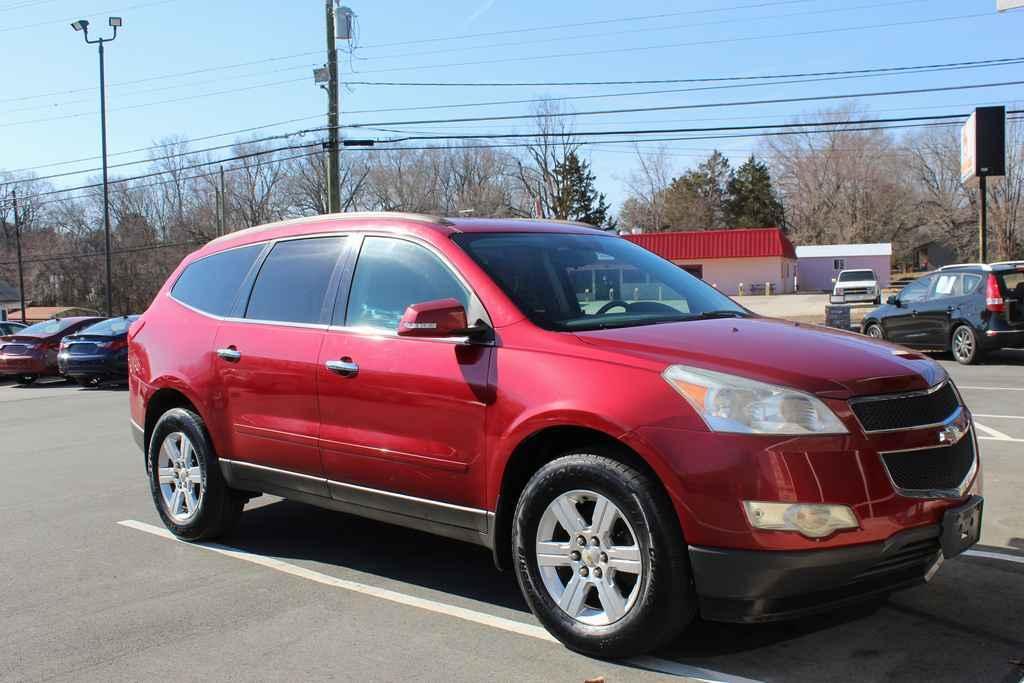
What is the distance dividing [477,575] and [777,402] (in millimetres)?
2235

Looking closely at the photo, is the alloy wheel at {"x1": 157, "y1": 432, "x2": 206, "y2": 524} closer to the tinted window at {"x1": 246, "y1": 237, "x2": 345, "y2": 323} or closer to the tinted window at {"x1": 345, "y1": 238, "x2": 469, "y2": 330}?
the tinted window at {"x1": 246, "y1": 237, "x2": 345, "y2": 323}

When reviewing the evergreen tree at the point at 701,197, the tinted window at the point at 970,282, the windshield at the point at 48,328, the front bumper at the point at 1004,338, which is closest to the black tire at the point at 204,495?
the front bumper at the point at 1004,338

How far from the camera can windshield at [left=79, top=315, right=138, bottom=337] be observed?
1830 centimetres

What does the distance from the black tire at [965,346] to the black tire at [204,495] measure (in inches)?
529

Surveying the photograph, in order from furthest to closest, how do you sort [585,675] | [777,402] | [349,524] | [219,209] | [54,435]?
[219,209] → [54,435] → [349,524] → [585,675] → [777,402]

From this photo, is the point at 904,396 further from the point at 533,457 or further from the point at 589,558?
the point at 533,457

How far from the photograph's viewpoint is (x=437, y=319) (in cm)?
401

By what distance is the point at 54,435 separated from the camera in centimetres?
1102

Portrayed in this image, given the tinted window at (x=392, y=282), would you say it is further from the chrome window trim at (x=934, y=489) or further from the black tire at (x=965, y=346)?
the black tire at (x=965, y=346)

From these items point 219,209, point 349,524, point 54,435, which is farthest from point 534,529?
point 219,209

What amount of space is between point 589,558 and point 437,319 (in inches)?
47.4

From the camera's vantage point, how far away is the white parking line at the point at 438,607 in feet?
11.8

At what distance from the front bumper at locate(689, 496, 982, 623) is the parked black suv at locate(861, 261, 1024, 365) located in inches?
452

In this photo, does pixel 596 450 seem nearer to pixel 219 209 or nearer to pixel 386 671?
pixel 386 671
